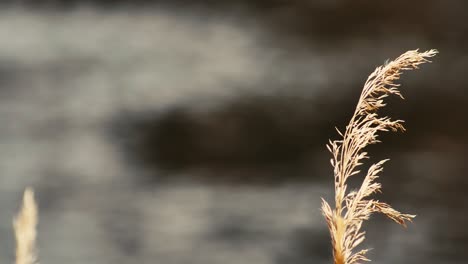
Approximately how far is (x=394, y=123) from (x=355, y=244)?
56 centimetres

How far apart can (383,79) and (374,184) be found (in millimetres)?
468

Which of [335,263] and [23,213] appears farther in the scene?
[335,263]

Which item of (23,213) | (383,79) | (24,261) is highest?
(383,79)

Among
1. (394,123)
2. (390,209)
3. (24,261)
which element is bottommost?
(24,261)

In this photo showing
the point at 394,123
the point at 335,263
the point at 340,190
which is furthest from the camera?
the point at 394,123

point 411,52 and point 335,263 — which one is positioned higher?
point 411,52

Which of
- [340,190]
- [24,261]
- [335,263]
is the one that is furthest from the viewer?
[340,190]

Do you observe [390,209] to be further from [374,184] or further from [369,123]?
[369,123]

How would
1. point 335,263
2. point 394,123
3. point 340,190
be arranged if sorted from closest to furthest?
point 335,263, point 340,190, point 394,123

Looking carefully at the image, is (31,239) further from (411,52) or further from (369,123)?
(411,52)

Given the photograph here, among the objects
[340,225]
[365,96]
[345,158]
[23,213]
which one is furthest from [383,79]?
[23,213]

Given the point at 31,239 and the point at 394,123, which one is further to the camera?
the point at 394,123

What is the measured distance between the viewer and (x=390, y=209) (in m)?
2.91

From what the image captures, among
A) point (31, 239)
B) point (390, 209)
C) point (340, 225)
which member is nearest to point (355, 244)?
point (340, 225)
